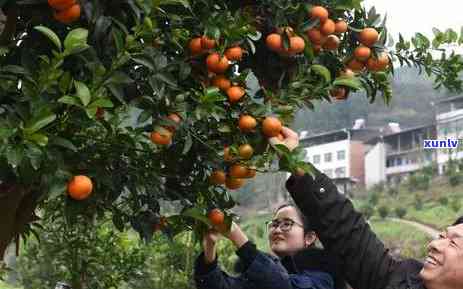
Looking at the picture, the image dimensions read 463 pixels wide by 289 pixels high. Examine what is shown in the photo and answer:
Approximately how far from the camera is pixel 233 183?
2016 millimetres

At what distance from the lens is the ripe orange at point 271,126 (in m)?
1.81

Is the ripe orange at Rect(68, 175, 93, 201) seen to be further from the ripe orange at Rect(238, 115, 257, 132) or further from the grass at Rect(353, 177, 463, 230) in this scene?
the grass at Rect(353, 177, 463, 230)

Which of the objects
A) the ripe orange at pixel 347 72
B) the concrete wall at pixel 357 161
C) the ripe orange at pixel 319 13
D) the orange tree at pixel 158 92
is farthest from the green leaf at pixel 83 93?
the concrete wall at pixel 357 161

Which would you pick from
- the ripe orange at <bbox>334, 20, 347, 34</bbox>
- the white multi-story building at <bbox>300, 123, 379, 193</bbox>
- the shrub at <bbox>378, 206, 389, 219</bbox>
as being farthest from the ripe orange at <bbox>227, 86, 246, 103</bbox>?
the white multi-story building at <bbox>300, 123, 379, 193</bbox>

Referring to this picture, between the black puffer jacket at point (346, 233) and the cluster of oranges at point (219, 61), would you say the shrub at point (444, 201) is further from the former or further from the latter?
the cluster of oranges at point (219, 61)

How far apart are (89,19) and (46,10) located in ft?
0.51

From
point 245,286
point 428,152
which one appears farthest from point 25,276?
point 428,152

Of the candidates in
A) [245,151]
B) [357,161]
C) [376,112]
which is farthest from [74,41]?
[376,112]

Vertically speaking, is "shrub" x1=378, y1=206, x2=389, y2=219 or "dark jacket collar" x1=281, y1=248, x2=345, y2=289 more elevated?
"dark jacket collar" x1=281, y1=248, x2=345, y2=289

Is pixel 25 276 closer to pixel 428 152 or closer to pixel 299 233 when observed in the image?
pixel 299 233

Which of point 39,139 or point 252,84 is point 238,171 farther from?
point 39,139

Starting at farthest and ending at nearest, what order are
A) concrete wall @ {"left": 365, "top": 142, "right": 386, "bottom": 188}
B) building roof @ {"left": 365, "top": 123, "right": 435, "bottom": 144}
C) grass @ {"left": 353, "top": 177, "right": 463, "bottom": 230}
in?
concrete wall @ {"left": 365, "top": 142, "right": 386, "bottom": 188} < building roof @ {"left": 365, "top": 123, "right": 435, "bottom": 144} < grass @ {"left": 353, "top": 177, "right": 463, "bottom": 230}

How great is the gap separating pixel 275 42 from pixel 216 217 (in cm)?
54

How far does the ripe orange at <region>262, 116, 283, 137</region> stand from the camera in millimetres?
1812
